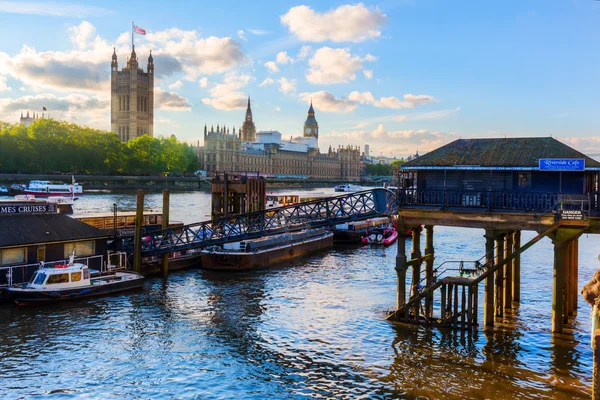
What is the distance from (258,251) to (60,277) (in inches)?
843

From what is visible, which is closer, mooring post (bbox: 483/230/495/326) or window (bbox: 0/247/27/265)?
mooring post (bbox: 483/230/495/326)

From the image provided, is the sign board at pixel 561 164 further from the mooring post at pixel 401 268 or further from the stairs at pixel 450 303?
the mooring post at pixel 401 268

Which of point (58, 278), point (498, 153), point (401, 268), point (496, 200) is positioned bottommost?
point (58, 278)

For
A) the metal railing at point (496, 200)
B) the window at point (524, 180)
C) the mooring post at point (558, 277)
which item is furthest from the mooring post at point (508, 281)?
the mooring post at point (558, 277)

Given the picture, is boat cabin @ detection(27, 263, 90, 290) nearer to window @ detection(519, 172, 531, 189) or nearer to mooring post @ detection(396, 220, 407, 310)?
mooring post @ detection(396, 220, 407, 310)

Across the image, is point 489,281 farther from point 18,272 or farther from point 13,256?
point 13,256

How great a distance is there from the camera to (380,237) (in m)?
76.4

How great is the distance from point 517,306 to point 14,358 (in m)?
28.1

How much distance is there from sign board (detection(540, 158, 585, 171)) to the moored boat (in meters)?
29.4

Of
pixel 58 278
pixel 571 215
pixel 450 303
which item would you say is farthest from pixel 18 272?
pixel 571 215

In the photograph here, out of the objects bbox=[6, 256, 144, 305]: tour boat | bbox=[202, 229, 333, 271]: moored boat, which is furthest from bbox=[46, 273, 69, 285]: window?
bbox=[202, 229, 333, 271]: moored boat

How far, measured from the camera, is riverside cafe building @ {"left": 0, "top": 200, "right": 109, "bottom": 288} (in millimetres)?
36406

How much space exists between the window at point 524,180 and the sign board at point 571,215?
2750 mm

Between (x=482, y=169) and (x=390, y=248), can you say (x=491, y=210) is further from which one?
(x=390, y=248)
